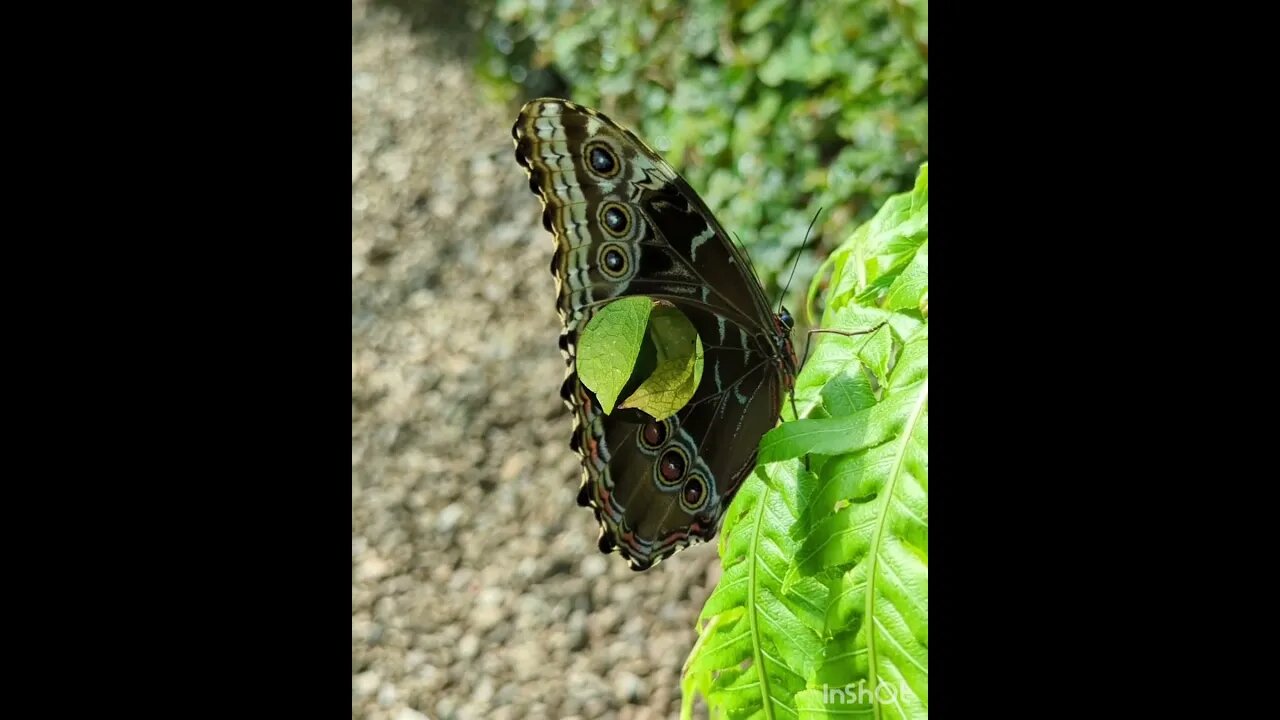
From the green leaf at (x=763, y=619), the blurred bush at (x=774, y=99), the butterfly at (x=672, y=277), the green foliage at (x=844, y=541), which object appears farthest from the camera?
the blurred bush at (x=774, y=99)

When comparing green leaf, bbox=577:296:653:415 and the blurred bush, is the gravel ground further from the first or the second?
green leaf, bbox=577:296:653:415

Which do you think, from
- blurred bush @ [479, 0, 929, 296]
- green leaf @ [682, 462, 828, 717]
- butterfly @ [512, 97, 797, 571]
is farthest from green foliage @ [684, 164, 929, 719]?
Answer: blurred bush @ [479, 0, 929, 296]

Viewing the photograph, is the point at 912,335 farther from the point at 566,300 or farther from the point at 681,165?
the point at 681,165

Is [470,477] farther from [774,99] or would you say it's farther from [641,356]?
[641,356]

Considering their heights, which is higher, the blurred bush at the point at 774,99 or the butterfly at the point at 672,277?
the blurred bush at the point at 774,99

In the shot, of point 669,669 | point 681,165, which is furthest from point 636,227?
point 681,165

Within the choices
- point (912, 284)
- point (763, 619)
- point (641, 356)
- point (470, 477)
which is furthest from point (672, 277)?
point (470, 477)

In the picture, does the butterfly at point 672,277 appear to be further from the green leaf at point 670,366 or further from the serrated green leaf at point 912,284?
the serrated green leaf at point 912,284

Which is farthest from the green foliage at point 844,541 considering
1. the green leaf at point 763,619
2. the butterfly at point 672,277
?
the butterfly at point 672,277
